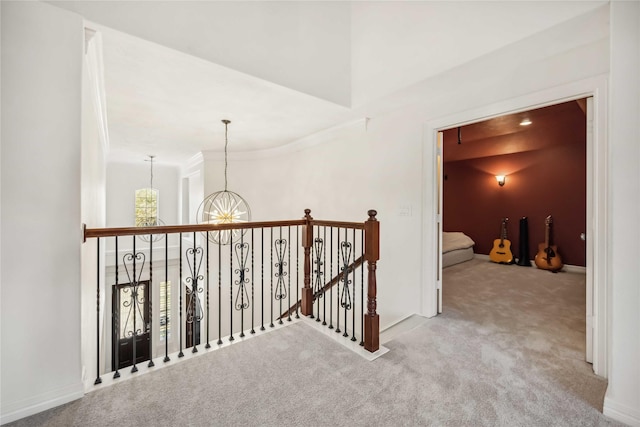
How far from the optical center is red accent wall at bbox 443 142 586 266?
4902 millimetres

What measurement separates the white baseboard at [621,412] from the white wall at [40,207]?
9.81 ft

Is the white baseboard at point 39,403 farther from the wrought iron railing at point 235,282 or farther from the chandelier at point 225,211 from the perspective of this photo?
the chandelier at point 225,211

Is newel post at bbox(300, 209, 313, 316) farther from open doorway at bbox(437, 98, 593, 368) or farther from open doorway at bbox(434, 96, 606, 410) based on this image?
open doorway at bbox(437, 98, 593, 368)

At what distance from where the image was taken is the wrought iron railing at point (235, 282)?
2.09 m

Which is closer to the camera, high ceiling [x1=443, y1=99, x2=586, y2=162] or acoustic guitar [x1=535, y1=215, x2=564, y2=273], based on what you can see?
high ceiling [x1=443, y1=99, x2=586, y2=162]

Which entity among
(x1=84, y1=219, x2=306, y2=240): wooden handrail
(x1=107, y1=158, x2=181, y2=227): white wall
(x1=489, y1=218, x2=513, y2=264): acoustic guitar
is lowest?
(x1=489, y1=218, x2=513, y2=264): acoustic guitar

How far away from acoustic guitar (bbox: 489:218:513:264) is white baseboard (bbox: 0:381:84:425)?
662 cm

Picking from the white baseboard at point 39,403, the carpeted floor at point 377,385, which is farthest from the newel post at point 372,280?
the white baseboard at point 39,403

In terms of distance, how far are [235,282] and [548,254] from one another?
221 inches

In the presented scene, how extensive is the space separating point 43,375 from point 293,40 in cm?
305

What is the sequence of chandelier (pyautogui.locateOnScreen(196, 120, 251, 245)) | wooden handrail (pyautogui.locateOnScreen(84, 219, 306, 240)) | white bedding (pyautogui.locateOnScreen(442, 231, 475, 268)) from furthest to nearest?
1. white bedding (pyautogui.locateOnScreen(442, 231, 475, 268))
2. chandelier (pyautogui.locateOnScreen(196, 120, 251, 245))
3. wooden handrail (pyautogui.locateOnScreen(84, 219, 306, 240))

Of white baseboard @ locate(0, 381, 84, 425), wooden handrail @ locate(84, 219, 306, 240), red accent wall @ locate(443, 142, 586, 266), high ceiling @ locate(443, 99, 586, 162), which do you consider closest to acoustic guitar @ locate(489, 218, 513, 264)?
red accent wall @ locate(443, 142, 586, 266)

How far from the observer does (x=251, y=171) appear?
5.66m

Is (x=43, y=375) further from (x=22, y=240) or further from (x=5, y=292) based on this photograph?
(x=22, y=240)
